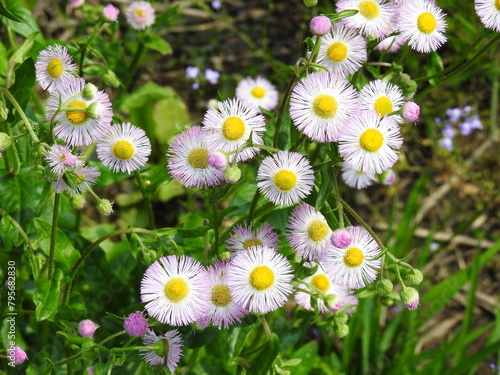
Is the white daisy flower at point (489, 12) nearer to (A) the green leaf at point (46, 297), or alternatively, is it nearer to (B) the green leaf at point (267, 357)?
(B) the green leaf at point (267, 357)

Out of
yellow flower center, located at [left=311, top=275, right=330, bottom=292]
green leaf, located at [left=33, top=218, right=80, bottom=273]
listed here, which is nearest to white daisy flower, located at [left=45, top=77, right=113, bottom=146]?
green leaf, located at [left=33, top=218, right=80, bottom=273]

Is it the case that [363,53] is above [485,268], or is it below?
below

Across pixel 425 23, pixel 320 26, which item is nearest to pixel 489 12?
pixel 425 23

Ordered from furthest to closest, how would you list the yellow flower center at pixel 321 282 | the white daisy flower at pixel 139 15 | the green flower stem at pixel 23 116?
the white daisy flower at pixel 139 15 → the yellow flower center at pixel 321 282 → the green flower stem at pixel 23 116

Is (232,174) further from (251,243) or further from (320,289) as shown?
(320,289)

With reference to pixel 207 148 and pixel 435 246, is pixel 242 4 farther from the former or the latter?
pixel 207 148

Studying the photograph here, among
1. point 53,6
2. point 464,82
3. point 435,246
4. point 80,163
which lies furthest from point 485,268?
point 53,6

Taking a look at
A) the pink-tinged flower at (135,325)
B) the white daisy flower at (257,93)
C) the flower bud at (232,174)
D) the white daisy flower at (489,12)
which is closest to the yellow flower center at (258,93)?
the white daisy flower at (257,93)
